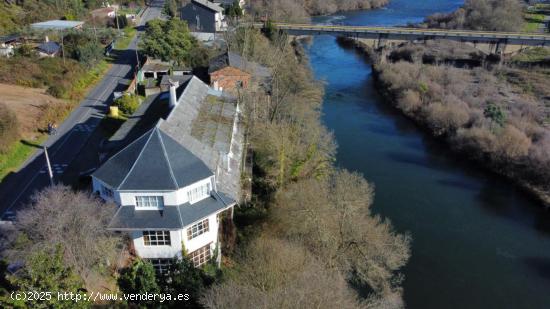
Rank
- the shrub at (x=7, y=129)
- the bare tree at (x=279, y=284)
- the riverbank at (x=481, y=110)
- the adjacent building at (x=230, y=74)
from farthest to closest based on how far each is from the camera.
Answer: the adjacent building at (x=230, y=74) < the riverbank at (x=481, y=110) < the shrub at (x=7, y=129) < the bare tree at (x=279, y=284)

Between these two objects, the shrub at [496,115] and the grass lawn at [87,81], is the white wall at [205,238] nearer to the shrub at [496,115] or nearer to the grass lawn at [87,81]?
the grass lawn at [87,81]

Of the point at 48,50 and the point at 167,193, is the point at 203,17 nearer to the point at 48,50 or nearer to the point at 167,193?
the point at 48,50

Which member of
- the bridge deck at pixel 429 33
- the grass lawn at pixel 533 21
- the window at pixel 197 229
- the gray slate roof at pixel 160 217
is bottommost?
the window at pixel 197 229

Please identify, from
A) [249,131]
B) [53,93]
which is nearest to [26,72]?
[53,93]

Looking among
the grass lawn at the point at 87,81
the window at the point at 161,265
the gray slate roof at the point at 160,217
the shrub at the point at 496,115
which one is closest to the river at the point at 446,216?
the shrub at the point at 496,115

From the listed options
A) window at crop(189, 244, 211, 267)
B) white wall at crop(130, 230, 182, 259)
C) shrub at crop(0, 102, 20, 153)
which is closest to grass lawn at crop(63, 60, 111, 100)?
shrub at crop(0, 102, 20, 153)

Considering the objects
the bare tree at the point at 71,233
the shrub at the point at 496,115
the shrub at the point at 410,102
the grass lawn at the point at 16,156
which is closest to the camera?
the bare tree at the point at 71,233

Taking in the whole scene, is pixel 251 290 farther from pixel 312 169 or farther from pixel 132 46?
pixel 132 46
